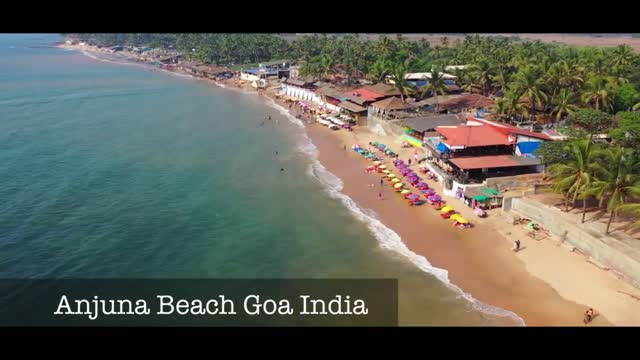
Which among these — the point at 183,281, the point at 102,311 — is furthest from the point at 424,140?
the point at 102,311

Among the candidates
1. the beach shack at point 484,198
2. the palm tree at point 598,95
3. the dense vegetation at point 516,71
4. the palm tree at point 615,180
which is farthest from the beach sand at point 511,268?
the palm tree at point 598,95

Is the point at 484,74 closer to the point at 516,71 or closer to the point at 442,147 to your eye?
the point at 516,71

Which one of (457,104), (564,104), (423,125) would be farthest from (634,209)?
(457,104)

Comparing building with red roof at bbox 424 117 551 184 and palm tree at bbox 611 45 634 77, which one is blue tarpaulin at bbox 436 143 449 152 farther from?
palm tree at bbox 611 45 634 77

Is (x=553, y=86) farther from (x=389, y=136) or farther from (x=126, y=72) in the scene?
(x=126, y=72)

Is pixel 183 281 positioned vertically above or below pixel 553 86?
below

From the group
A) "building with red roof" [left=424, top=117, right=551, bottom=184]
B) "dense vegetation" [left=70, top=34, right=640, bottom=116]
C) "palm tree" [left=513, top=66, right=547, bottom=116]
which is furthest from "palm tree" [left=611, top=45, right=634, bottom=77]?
"building with red roof" [left=424, top=117, right=551, bottom=184]

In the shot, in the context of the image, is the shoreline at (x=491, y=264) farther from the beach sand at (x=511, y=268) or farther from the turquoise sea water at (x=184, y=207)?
the turquoise sea water at (x=184, y=207)
